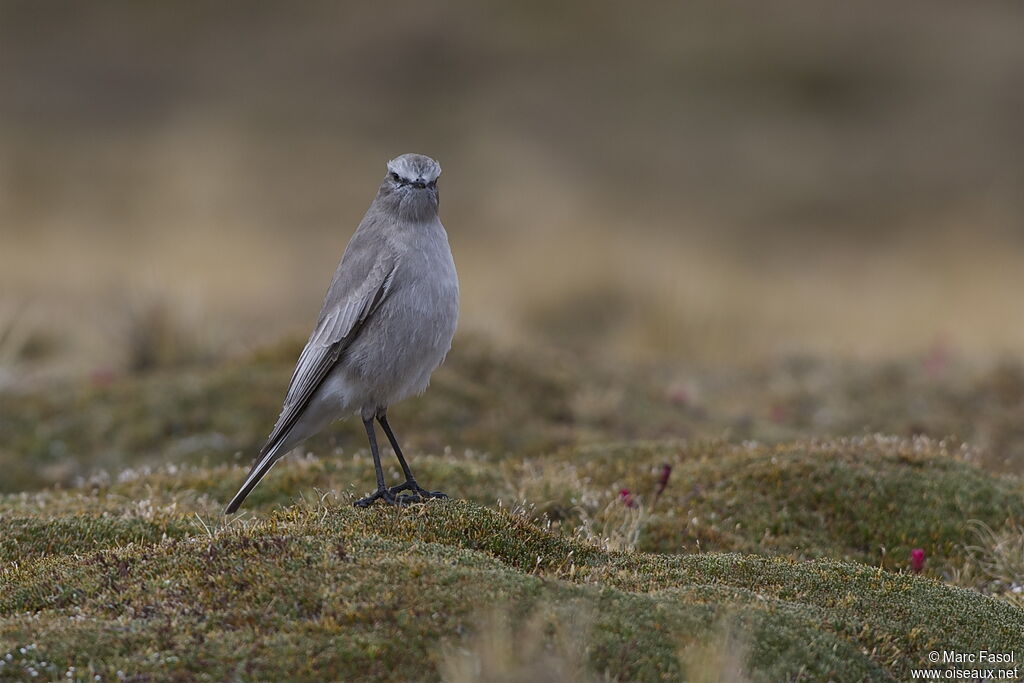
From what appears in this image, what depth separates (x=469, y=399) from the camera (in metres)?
14.1

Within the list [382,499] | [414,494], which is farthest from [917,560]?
Answer: [382,499]

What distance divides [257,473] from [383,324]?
129 centimetres

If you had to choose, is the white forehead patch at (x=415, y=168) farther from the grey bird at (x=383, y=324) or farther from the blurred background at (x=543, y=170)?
the blurred background at (x=543, y=170)

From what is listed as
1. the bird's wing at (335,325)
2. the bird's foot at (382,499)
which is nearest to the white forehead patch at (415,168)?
the bird's wing at (335,325)

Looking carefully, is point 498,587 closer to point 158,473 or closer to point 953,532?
point 953,532

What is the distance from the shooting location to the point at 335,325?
7844mm

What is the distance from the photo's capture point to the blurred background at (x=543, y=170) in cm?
2186

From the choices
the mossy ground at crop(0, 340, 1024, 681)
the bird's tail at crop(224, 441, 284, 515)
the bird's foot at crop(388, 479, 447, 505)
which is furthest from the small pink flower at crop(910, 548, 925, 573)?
the bird's tail at crop(224, 441, 284, 515)

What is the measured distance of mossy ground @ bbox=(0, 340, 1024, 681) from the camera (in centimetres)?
532

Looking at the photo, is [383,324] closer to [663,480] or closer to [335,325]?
[335,325]

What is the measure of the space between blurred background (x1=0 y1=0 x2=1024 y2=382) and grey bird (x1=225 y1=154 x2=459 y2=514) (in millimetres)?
7923

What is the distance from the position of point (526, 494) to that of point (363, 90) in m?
51.6

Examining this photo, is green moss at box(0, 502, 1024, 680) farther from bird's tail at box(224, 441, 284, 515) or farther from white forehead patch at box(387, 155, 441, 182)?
white forehead patch at box(387, 155, 441, 182)

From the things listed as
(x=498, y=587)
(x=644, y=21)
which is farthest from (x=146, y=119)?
(x=498, y=587)
